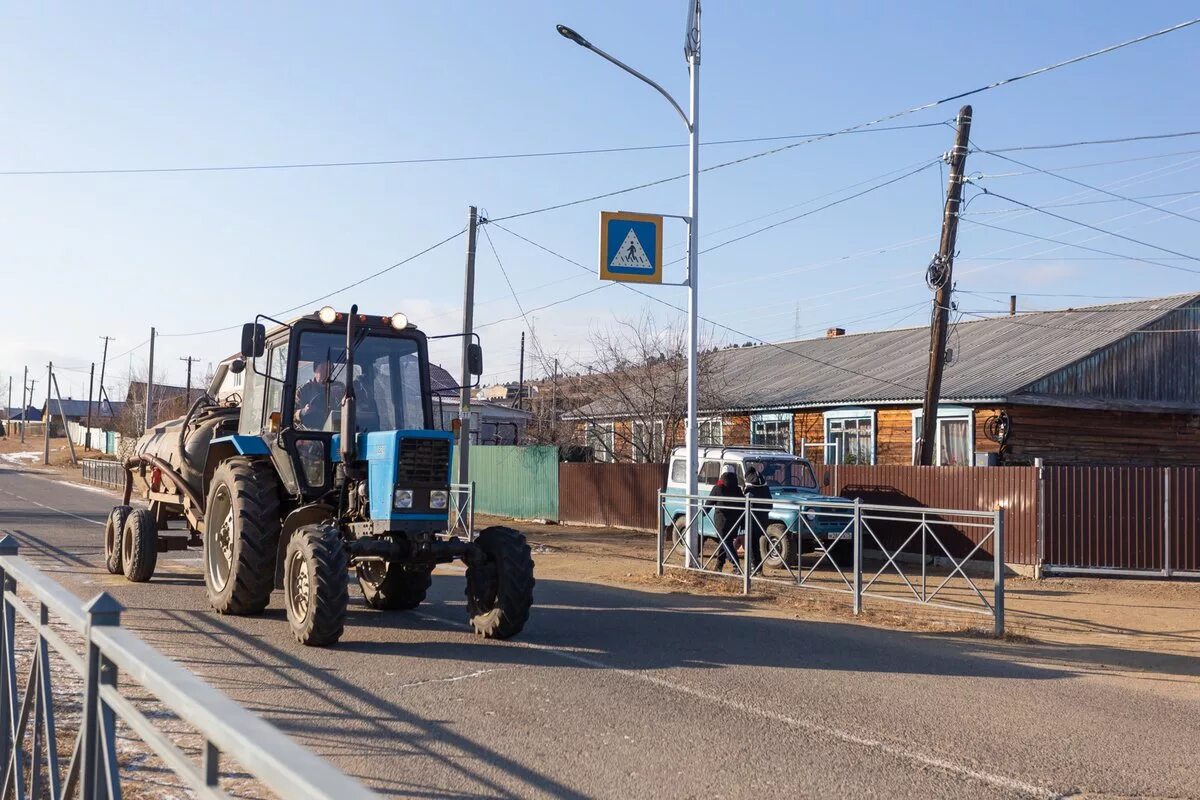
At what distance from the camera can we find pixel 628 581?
1628 cm

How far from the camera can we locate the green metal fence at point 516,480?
29578mm

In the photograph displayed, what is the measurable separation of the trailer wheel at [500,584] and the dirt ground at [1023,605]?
4.05 metres

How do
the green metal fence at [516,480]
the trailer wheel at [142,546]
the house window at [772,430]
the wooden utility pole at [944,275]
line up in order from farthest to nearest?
the house window at [772,430], the green metal fence at [516,480], the wooden utility pole at [944,275], the trailer wheel at [142,546]

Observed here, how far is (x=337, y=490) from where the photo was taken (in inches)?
426

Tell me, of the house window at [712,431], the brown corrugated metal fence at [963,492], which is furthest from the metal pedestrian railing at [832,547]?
the house window at [712,431]

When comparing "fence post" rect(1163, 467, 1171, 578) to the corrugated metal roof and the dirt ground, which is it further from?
the corrugated metal roof

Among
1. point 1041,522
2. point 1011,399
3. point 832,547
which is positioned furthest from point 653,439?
point 832,547

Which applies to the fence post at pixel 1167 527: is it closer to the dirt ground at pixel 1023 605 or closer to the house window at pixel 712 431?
the dirt ground at pixel 1023 605

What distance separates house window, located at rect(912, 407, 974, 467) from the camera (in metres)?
25.7

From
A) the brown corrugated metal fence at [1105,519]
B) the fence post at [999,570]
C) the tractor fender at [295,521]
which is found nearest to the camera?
the tractor fender at [295,521]

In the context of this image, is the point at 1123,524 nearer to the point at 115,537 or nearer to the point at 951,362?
the point at 951,362

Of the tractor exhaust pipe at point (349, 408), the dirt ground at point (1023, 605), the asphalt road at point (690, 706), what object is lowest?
the dirt ground at point (1023, 605)

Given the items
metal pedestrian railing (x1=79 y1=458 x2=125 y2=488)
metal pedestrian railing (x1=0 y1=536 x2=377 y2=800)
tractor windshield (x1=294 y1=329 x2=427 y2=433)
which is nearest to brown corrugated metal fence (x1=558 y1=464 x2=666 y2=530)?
tractor windshield (x1=294 y1=329 x2=427 y2=433)

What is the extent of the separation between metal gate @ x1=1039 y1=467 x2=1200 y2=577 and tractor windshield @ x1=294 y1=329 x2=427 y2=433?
1170 centimetres
